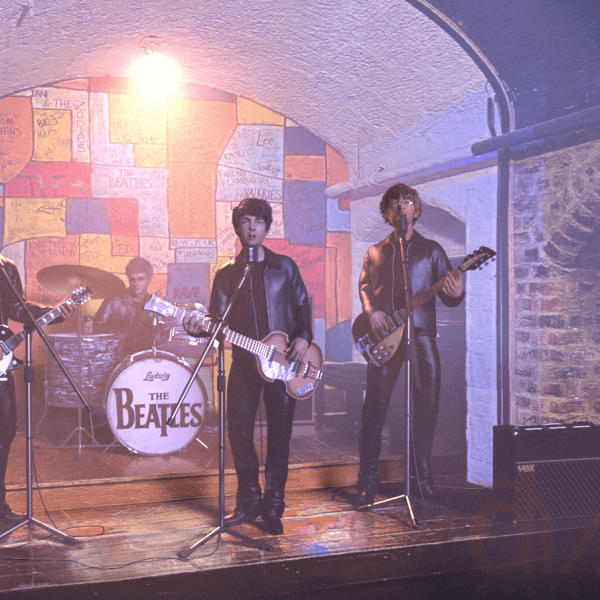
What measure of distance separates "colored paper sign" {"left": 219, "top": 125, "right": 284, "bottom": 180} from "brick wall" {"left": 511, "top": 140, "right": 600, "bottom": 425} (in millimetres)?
2624

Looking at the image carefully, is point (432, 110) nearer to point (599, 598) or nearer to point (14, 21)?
point (14, 21)

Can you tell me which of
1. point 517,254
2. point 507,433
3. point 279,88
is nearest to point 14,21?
point 279,88

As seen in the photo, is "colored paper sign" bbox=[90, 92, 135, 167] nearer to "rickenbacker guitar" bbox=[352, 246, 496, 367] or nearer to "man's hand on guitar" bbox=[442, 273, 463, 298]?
"rickenbacker guitar" bbox=[352, 246, 496, 367]

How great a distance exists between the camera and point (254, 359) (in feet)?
11.1

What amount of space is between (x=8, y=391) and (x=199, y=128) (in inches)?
133

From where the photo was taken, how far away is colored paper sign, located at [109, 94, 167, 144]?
19.4ft

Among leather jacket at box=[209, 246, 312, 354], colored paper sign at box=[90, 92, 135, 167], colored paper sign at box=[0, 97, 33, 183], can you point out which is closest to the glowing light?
colored paper sign at box=[90, 92, 135, 167]

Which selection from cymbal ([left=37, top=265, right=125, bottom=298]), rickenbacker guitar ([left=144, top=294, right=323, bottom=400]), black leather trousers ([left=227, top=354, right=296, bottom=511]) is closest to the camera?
rickenbacker guitar ([left=144, top=294, right=323, bottom=400])

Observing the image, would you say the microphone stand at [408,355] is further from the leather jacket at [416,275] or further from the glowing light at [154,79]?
the glowing light at [154,79]

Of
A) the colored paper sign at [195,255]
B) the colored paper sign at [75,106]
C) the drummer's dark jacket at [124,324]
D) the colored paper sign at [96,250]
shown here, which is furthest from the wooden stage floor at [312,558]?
the colored paper sign at [75,106]

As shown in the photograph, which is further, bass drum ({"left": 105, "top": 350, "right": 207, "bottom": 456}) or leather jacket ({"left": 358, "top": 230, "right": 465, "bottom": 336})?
bass drum ({"left": 105, "top": 350, "right": 207, "bottom": 456})

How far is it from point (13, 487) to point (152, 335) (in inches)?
66.1

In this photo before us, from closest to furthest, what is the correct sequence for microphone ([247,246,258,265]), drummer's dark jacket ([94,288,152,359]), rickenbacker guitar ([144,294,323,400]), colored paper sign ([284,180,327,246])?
rickenbacker guitar ([144,294,323,400]) → microphone ([247,246,258,265]) → drummer's dark jacket ([94,288,152,359]) → colored paper sign ([284,180,327,246])

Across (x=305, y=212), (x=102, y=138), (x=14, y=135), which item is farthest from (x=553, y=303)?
(x=14, y=135)
